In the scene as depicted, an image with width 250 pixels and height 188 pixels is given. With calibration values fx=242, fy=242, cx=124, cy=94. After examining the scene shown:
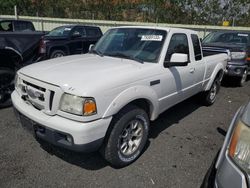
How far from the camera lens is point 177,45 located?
3.95 metres

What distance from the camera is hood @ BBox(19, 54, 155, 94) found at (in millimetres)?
2594

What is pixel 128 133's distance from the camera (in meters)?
3.12

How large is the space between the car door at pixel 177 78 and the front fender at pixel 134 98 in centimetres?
23

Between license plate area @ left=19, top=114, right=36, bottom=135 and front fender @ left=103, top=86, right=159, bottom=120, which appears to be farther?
license plate area @ left=19, top=114, right=36, bottom=135

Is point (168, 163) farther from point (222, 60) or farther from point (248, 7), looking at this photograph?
point (248, 7)

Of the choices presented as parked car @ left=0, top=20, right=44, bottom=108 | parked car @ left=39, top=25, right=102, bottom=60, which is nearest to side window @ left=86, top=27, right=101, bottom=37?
parked car @ left=39, top=25, right=102, bottom=60

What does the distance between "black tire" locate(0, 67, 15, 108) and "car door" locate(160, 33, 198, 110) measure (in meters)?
3.07

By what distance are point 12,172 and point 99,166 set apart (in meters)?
1.05

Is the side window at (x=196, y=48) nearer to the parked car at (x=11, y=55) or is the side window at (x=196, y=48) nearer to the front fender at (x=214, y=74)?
the front fender at (x=214, y=74)

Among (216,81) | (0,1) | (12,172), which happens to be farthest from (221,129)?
(0,1)

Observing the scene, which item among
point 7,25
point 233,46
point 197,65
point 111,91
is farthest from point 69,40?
point 111,91

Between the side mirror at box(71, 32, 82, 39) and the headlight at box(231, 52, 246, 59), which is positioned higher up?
the side mirror at box(71, 32, 82, 39)

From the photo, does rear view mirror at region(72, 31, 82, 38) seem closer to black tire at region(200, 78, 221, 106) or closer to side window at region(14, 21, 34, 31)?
side window at region(14, 21, 34, 31)

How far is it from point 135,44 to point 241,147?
253 centimetres
